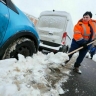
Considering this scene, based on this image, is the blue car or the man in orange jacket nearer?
the blue car

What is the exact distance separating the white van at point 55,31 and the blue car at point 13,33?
2.76 metres

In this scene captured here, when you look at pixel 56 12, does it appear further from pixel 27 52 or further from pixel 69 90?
pixel 69 90

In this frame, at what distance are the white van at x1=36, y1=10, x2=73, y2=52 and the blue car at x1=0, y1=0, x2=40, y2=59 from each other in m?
2.76

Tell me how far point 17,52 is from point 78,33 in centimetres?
184

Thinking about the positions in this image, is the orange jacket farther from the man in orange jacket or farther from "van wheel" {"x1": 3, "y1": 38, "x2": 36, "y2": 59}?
"van wheel" {"x1": 3, "y1": 38, "x2": 36, "y2": 59}

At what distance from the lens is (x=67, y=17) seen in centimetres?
618

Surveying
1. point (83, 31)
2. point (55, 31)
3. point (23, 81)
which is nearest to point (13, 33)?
point (23, 81)

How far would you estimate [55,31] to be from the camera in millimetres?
6148

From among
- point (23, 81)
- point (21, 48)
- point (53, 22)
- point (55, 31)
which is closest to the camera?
point (23, 81)

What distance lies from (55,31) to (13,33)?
11.7 ft

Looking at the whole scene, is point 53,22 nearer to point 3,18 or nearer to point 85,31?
point 85,31

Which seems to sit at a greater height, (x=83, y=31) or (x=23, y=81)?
(x=83, y=31)

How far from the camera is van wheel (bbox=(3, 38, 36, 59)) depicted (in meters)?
2.83

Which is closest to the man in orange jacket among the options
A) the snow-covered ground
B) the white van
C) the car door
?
the snow-covered ground
